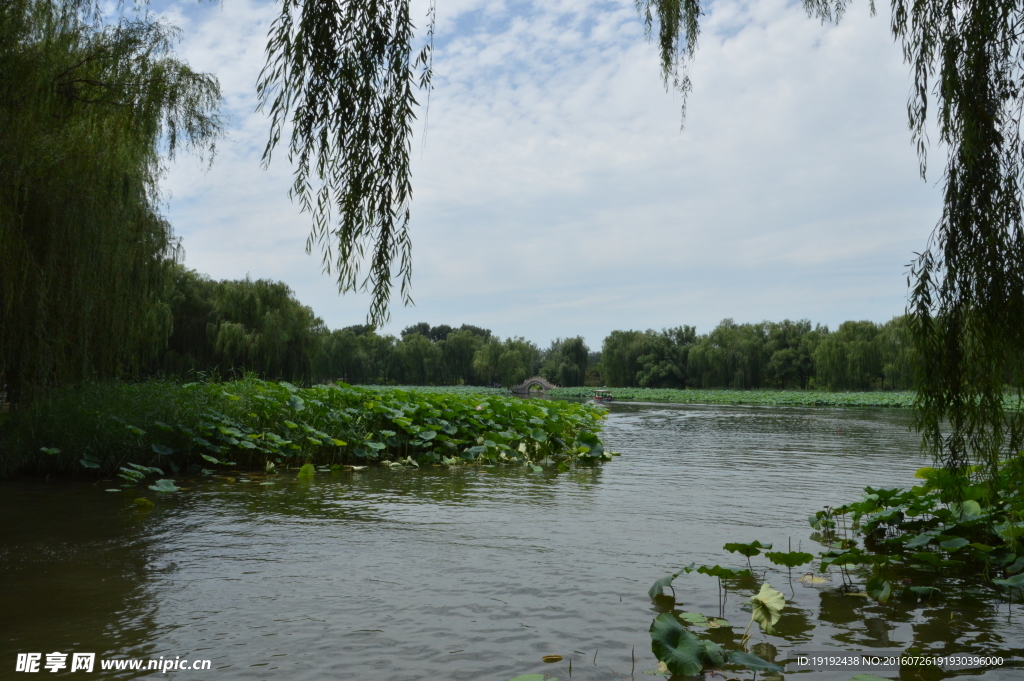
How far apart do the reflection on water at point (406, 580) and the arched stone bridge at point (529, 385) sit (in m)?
45.6

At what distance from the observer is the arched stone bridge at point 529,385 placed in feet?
170

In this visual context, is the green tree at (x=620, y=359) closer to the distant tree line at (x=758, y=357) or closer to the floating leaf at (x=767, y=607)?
the distant tree line at (x=758, y=357)

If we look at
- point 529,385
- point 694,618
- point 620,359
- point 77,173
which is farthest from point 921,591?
point 620,359

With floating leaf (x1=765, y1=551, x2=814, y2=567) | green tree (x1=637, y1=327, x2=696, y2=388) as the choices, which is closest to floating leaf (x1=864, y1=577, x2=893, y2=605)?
floating leaf (x1=765, y1=551, x2=814, y2=567)

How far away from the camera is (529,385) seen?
180 ft

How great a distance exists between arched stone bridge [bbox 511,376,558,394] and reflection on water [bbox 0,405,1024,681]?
45.6m

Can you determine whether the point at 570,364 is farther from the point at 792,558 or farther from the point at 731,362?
the point at 792,558

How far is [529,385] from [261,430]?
1863 inches

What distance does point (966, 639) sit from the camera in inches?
98.2

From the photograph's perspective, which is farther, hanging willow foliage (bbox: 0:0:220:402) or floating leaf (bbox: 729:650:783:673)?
hanging willow foliage (bbox: 0:0:220:402)

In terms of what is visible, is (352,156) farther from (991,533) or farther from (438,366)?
(438,366)

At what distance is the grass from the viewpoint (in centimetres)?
655

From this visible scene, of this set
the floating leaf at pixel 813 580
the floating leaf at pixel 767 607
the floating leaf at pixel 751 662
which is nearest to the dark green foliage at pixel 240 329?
the floating leaf at pixel 813 580

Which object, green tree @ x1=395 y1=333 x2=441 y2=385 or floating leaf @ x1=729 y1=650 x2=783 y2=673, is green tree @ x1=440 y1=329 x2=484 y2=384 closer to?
green tree @ x1=395 y1=333 x2=441 y2=385
